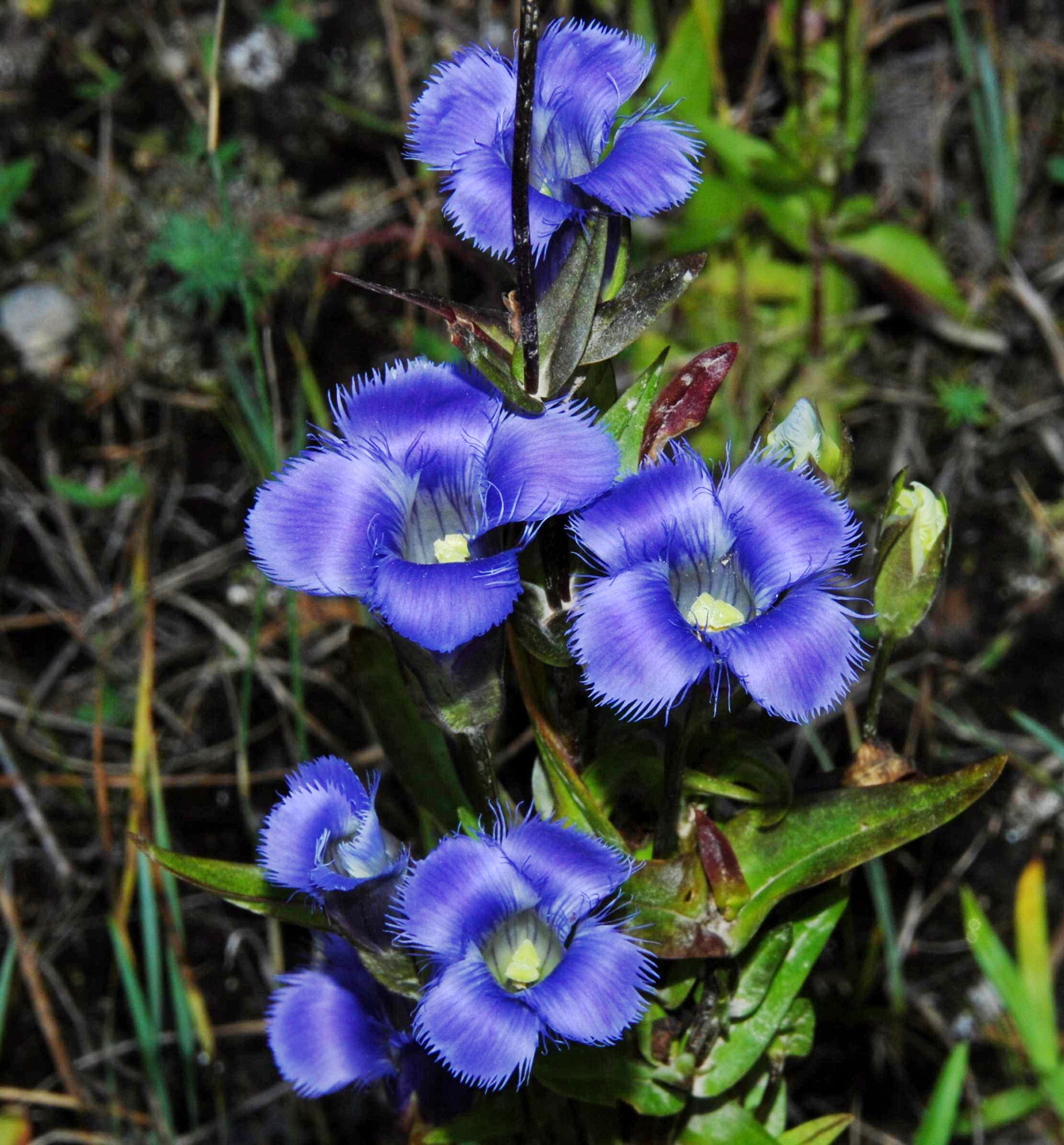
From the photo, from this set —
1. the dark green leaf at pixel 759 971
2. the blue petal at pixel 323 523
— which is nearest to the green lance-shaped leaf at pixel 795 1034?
the dark green leaf at pixel 759 971

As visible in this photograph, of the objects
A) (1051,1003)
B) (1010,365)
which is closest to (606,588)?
(1051,1003)

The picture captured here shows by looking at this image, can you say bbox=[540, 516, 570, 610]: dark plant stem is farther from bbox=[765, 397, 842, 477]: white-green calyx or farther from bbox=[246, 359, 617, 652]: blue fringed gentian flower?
bbox=[765, 397, 842, 477]: white-green calyx

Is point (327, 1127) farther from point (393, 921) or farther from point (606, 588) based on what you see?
point (606, 588)

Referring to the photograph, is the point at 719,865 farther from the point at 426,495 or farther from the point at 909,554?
the point at 426,495

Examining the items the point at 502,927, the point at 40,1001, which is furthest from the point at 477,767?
the point at 40,1001

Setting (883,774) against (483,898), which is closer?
(483,898)

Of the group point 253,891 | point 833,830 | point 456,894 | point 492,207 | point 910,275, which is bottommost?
point 253,891
